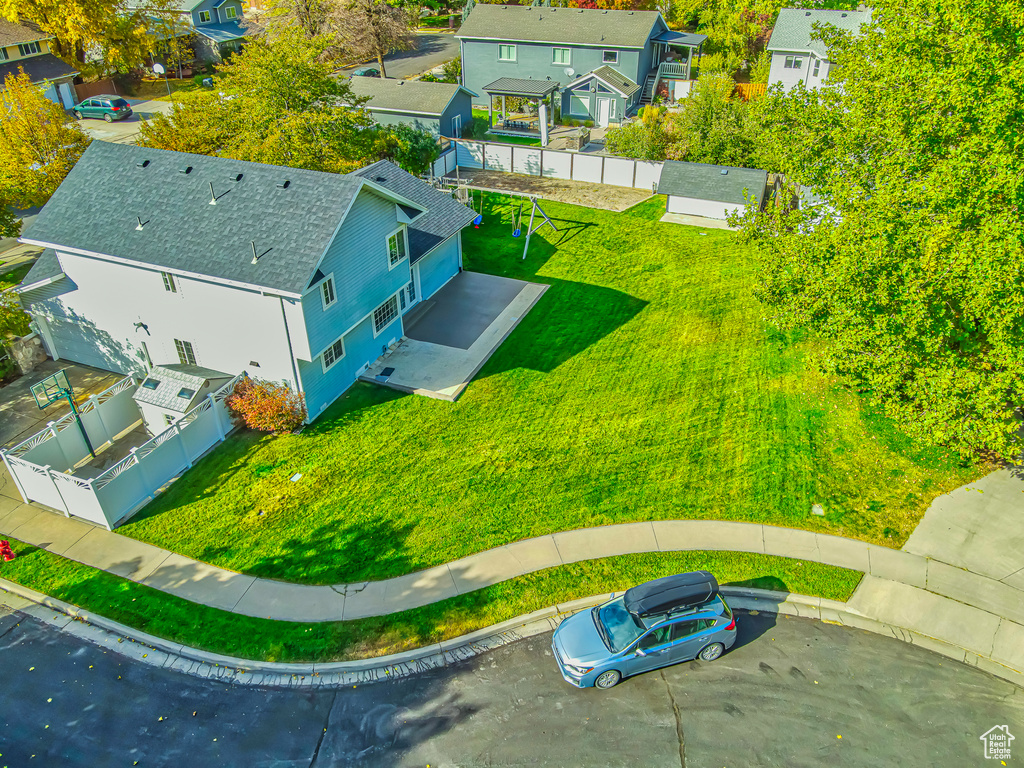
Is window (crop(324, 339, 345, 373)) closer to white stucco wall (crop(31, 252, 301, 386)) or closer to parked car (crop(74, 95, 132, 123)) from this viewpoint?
white stucco wall (crop(31, 252, 301, 386))

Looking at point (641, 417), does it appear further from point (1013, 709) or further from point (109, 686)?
point (109, 686)

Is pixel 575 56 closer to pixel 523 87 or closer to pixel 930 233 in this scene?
pixel 523 87

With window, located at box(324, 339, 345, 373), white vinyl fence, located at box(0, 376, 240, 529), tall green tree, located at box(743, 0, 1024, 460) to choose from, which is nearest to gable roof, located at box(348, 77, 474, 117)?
window, located at box(324, 339, 345, 373)

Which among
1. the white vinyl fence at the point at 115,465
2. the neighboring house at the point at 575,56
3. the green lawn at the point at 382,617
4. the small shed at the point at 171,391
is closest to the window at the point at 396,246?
the white vinyl fence at the point at 115,465

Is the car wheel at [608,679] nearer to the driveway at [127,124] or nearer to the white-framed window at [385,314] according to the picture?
the white-framed window at [385,314]

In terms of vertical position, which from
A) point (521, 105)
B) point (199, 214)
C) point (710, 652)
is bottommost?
point (710, 652)

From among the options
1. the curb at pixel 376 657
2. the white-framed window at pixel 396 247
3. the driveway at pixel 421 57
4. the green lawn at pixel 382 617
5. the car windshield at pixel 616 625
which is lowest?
the curb at pixel 376 657

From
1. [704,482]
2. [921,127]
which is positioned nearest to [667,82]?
[921,127]

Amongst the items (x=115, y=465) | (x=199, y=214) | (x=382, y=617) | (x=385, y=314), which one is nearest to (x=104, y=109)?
(x=199, y=214)
